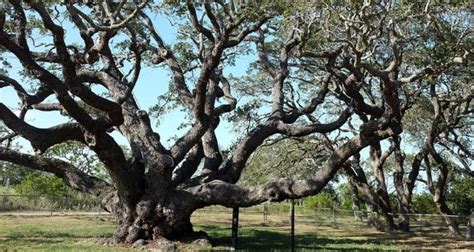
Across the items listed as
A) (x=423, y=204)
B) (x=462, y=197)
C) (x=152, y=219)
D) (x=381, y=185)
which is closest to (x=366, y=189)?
(x=381, y=185)

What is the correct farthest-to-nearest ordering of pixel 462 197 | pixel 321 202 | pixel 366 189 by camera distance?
1. pixel 321 202
2. pixel 462 197
3. pixel 366 189

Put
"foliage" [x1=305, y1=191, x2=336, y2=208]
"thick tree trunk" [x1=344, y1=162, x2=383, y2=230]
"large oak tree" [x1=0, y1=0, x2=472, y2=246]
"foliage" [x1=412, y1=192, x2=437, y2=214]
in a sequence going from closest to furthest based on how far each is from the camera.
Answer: "large oak tree" [x1=0, y1=0, x2=472, y2=246]
"thick tree trunk" [x1=344, y1=162, x2=383, y2=230]
"foliage" [x1=412, y1=192, x2=437, y2=214]
"foliage" [x1=305, y1=191, x2=336, y2=208]

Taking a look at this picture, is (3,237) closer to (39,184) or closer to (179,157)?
(179,157)

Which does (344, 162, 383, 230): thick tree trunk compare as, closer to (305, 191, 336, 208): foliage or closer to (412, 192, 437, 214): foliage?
(412, 192, 437, 214): foliage

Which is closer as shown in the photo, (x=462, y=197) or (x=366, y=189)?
(x=366, y=189)

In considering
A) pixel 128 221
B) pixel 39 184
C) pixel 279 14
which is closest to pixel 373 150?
pixel 279 14

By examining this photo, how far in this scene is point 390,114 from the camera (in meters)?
11.8

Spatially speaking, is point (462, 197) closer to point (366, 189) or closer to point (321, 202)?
point (366, 189)

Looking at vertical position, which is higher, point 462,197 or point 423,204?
point 462,197

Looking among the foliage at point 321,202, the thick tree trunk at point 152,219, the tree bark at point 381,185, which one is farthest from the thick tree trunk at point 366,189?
the foliage at point 321,202

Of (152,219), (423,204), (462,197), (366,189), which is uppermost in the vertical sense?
(462,197)

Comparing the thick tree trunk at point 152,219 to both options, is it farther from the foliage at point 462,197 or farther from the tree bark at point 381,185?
the foliage at point 462,197

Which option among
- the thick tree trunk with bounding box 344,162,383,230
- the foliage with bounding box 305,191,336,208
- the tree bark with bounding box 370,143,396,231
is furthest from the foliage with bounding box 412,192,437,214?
the tree bark with bounding box 370,143,396,231

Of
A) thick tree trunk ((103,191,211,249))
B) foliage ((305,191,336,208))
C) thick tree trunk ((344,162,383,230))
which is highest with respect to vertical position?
foliage ((305,191,336,208))
